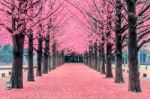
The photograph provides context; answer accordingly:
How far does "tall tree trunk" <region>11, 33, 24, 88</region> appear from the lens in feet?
83.1

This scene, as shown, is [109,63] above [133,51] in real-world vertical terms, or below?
below

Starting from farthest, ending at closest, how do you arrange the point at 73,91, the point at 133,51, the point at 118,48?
the point at 118,48, the point at 133,51, the point at 73,91

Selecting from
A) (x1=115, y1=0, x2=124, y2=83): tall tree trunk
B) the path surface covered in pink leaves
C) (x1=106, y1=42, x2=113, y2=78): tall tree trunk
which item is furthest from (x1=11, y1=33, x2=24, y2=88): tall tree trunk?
(x1=106, y1=42, x2=113, y2=78): tall tree trunk

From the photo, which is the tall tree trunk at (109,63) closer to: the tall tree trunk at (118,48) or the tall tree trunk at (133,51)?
the tall tree trunk at (118,48)

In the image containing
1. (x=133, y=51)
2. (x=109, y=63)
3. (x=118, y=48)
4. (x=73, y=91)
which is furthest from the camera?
(x=109, y=63)

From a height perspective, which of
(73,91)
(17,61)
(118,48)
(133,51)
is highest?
(118,48)

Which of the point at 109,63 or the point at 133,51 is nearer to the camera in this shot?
the point at 133,51

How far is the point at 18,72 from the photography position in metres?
25.5

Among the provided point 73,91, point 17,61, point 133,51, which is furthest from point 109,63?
point 73,91

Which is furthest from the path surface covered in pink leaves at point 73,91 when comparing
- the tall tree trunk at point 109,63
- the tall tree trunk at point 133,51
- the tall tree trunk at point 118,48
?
the tall tree trunk at point 109,63

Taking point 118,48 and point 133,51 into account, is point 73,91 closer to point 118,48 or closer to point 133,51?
point 133,51

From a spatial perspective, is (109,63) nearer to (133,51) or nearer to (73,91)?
(133,51)

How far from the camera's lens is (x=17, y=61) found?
2566 cm

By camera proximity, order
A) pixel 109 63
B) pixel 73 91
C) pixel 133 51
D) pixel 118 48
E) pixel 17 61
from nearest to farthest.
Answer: pixel 73 91 → pixel 133 51 → pixel 17 61 → pixel 118 48 → pixel 109 63
